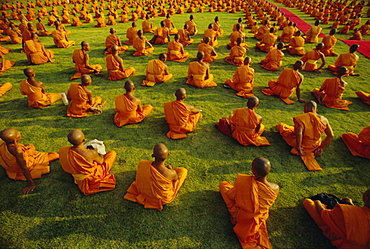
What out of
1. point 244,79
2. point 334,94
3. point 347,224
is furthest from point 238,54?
point 347,224

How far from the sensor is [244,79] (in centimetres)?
770

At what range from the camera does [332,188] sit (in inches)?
178

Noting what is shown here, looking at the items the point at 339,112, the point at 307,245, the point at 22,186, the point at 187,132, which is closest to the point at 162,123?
the point at 187,132

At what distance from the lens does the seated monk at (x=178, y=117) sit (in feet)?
18.7

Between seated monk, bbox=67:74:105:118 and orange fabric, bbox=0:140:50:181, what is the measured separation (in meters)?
1.99

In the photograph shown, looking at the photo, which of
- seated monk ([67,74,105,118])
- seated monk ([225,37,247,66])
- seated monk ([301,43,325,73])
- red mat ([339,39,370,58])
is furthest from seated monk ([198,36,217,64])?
red mat ([339,39,370,58])

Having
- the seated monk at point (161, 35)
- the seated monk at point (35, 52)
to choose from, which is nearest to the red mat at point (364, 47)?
the seated monk at point (161, 35)

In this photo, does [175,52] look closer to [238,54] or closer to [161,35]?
[161,35]

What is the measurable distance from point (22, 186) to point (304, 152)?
7.05 m

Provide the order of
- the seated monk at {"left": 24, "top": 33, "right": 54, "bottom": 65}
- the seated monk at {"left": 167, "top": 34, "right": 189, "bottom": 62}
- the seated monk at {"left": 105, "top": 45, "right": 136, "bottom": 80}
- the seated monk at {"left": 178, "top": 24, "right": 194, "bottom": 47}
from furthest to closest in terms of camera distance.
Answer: the seated monk at {"left": 178, "top": 24, "right": 194, "bottom": 47}, the seated monk at {"left": 167, "top": 34, "right": 189, "bottom": 62}, the seated monk at {"left": 24, "top": 33, "right": 54, "bottom": 65}, the seated monk at {"left": 105, "top": 45, "right": 136, "bottom": 80}

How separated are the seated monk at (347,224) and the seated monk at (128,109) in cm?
529

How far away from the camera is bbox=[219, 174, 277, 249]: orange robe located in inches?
130

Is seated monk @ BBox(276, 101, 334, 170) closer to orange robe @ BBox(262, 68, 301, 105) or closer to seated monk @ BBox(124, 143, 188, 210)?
orange robe @ BBox(262, 68, 301, 105)

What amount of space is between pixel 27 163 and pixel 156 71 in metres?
5.55
